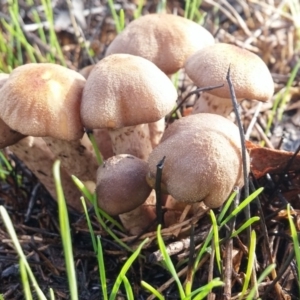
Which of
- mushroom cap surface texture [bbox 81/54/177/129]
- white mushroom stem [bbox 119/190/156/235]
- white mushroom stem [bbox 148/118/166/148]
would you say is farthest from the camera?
white mushroom stem [bbox 148/118/166/148]

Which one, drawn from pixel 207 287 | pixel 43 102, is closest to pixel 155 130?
pixel 43 102

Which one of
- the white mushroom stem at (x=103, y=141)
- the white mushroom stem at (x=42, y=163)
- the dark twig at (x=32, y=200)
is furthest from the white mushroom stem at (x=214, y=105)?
the dark twig at (x=32, y=200)

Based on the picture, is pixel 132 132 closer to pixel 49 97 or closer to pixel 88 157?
pixel 88 157

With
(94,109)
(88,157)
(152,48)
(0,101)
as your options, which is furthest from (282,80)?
(0,101)

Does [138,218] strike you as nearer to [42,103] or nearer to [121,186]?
[121,186]

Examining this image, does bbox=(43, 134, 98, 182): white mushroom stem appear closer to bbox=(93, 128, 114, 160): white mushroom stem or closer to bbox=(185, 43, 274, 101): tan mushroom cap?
bbox=(93, 128, 114, 160): white mushroom stem

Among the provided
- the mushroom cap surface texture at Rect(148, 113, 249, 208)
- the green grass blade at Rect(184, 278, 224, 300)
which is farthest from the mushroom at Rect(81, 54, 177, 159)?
the green grass blade at Rect(184, 278, 224, 300)
